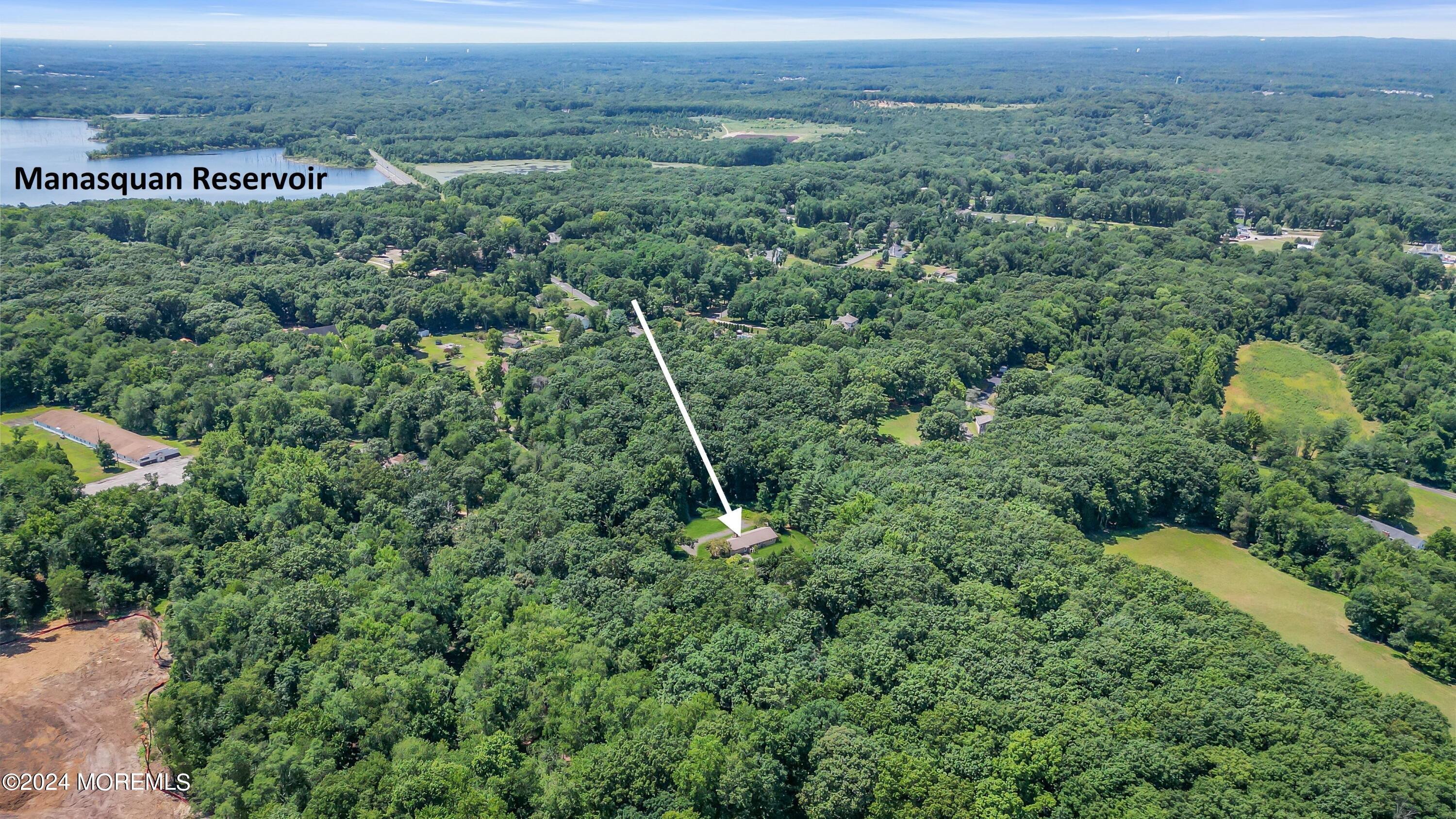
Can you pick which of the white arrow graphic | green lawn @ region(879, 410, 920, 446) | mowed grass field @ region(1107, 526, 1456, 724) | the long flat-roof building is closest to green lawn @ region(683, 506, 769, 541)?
the white arrow graphic

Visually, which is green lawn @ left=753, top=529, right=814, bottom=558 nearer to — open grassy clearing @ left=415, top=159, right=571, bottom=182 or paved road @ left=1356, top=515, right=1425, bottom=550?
paved road @ left=1356, top=515, right=1425, bottom=550

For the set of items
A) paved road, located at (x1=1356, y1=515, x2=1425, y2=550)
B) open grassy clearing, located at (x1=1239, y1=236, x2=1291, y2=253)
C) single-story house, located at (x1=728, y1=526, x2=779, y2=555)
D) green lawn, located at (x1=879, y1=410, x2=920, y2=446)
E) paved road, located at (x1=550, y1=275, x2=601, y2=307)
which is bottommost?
single-story house, located at (x1=728, y1=526, x2=779, y2=555)

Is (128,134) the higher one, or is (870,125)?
(870,125)

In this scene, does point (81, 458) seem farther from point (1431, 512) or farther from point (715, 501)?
point (1431, 512)

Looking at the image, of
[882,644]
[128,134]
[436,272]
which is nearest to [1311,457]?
[882,644]

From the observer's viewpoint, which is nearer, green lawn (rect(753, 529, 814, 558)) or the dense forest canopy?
the dense forest canopy

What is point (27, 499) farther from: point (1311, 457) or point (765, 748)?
point (1311, 457)

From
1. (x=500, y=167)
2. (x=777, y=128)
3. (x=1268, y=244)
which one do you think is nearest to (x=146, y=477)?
(x=500, y=167)
